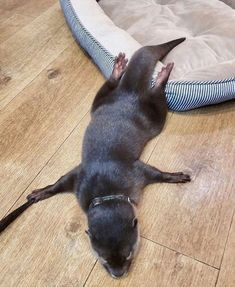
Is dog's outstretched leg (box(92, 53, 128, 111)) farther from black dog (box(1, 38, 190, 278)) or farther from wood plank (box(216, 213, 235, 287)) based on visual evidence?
wood plank (box(216, 213, 235, 287))

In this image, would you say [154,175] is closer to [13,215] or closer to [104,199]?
[104,199]

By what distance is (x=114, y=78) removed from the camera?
1.42m

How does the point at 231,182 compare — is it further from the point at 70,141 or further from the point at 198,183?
the point at 70,141

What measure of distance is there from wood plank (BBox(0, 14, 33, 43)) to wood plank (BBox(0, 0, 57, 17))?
0.05 metres

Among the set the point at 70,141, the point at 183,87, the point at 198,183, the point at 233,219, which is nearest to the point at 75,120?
the point at 70,141

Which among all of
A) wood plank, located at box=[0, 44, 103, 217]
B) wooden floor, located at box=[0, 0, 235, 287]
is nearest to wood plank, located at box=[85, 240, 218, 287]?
wooden floor, located at box=[0, 0, 235, 287]

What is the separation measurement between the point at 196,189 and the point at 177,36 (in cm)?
74

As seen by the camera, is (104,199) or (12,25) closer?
(104,199)

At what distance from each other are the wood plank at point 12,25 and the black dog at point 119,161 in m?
0.79

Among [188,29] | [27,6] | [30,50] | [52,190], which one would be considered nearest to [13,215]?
[52,190]

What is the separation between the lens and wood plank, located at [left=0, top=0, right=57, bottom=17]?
2.06 meters

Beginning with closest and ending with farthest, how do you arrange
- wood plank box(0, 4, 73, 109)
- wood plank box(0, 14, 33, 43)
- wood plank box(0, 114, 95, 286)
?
wood plank box(0, 114, 95, 286)
wood plank box(0, 4, 73, 109)
wood plank box(0, 14, 33, 43)

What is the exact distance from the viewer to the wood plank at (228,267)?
0.98 meters

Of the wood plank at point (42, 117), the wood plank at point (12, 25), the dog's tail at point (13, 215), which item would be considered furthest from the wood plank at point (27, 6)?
the dog's tail at point (13, 215)
